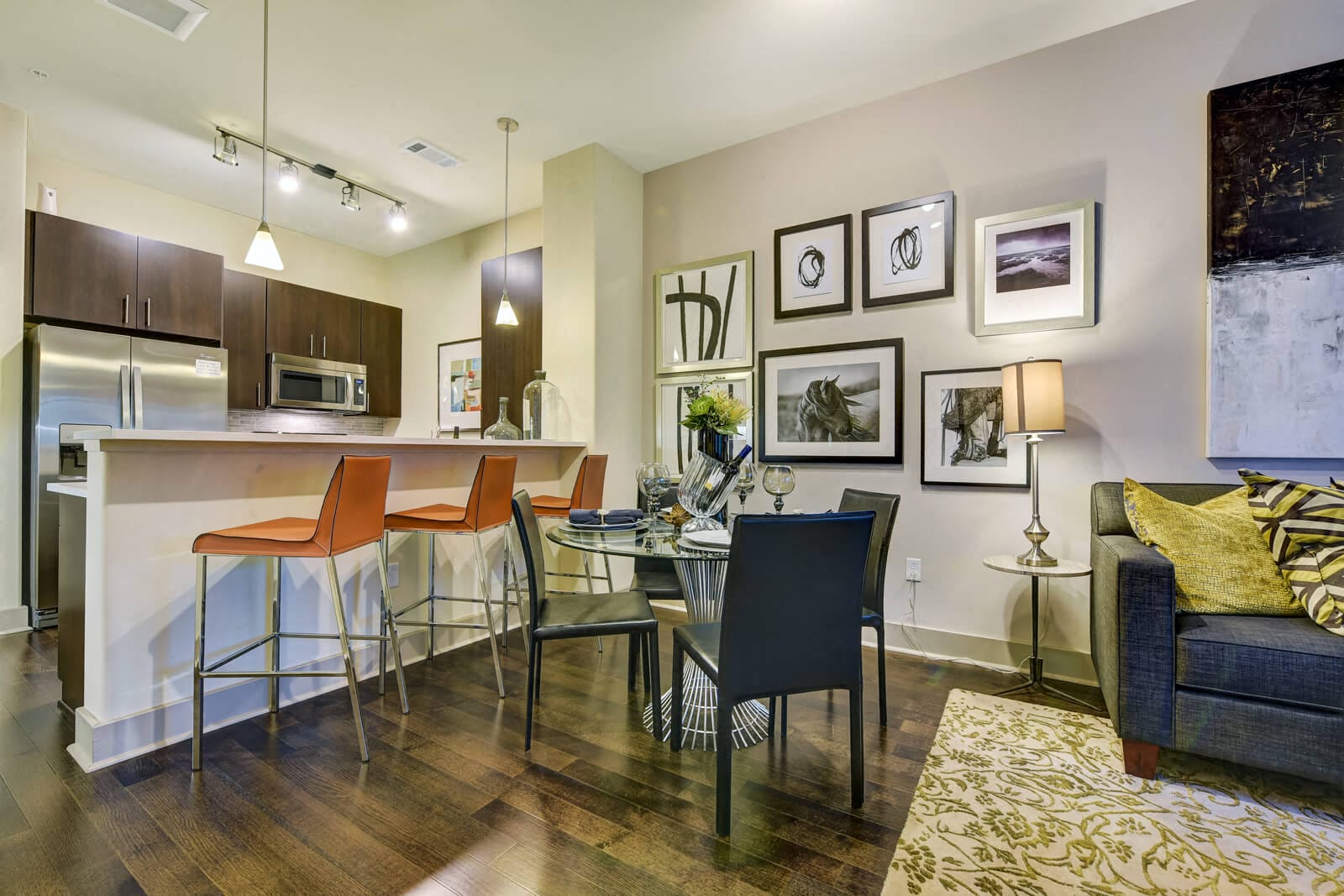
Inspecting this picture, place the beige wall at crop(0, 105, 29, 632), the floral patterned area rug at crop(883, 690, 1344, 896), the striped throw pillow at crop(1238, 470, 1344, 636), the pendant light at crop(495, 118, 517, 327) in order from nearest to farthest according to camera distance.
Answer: the floral patterned area rug at crop(883, 690, 1344, 896), the striped throw pillow at crop(1238, 470, 1344, 636), the beige wall at crop(0, 105, 29, 632), the pendant light at crop(495, 118, 517, 327)

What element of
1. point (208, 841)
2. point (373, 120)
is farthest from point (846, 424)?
point (373, 120)

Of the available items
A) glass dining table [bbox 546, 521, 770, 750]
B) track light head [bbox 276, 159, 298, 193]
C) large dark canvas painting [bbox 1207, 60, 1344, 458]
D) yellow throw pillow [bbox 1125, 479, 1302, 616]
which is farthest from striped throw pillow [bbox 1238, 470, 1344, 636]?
track light head [bbox 276, 159, 298, 193]

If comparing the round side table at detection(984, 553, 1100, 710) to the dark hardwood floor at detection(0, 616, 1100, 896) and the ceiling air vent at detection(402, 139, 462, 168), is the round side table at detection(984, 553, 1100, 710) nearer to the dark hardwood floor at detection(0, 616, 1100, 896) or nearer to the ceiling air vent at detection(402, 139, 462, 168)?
the dark hardwood floor at detection(0, 616, 1100, 896)

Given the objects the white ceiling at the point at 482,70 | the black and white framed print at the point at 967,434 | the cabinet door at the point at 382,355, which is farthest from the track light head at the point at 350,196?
the black and white framed print at the point at 967,434

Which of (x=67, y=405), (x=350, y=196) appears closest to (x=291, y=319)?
(x=350, y=196)

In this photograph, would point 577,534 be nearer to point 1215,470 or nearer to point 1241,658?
point 1241,658

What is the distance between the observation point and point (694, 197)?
3.74 metres

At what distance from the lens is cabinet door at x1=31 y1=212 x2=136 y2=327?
3428 millimetres

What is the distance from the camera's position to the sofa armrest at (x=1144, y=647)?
1.72m

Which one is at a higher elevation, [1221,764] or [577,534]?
[577,534]

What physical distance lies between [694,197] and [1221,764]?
369cm

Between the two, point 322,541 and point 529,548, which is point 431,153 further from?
point 529,548

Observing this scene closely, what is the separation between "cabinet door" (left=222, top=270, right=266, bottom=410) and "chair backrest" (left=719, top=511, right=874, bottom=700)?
4.73m

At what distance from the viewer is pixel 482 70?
2.91 meters
